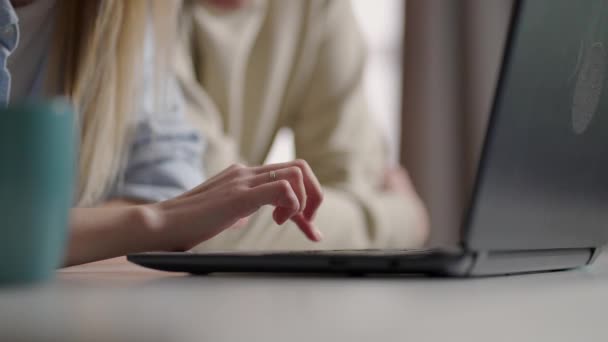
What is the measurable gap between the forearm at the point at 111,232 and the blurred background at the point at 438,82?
243 centimetres

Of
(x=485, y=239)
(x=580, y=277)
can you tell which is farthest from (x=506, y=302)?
(x=580, y=277)

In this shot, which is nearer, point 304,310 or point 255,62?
point 304,310

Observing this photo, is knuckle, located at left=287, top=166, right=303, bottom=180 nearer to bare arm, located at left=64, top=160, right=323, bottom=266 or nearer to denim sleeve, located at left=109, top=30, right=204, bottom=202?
bare arm, located at left=64, top=160, right=323, bottom=266

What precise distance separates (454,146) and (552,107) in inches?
105

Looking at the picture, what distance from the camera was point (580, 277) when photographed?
20.9 inches

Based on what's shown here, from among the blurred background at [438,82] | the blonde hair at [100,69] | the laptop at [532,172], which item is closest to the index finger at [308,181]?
the laptop at [532,172]

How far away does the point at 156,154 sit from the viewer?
1141 mm

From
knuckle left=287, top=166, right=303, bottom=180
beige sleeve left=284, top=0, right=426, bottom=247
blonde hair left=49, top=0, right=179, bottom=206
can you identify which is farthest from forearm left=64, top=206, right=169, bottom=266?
beige sleeve left=284, top=0, right=426, bottom=247

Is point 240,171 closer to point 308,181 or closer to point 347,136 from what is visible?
point 308,181

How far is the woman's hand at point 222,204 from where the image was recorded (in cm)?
61

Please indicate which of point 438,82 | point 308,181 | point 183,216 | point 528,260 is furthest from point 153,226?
point 438,82

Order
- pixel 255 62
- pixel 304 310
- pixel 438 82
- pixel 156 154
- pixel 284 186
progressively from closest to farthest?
pixel 304 310 < pixel 284 186 < pixel 156 154 < pixel 255 62 < pixel 438 82

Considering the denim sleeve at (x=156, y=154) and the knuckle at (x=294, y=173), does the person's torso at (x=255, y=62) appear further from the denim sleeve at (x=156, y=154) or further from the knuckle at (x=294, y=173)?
the knuckle at (x=294, y=173)

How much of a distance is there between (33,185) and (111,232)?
326mm
